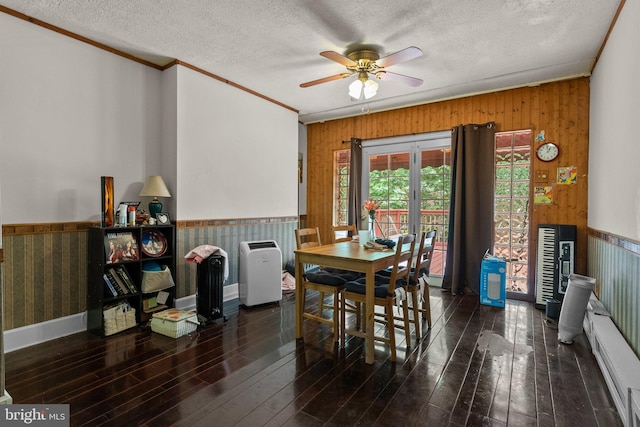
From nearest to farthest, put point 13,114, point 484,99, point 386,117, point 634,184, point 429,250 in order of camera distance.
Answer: point 634,184, point 13,114, point 429,250, point 484,99, point 386,117

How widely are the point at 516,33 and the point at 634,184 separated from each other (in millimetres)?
1656

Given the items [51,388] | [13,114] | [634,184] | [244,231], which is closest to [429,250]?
[634,184]

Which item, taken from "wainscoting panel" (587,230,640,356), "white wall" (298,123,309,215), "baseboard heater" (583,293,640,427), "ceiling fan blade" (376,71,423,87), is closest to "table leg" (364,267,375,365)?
"baseboard heater" (583,293,640,427)

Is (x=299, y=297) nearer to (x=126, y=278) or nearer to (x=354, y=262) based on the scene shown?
(x=354, y=262)

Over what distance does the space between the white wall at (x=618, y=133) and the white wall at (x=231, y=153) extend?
12.6 ft

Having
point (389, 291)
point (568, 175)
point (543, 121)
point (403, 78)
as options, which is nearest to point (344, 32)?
point (403, 78)

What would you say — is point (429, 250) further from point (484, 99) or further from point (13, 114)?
point (13, 114)

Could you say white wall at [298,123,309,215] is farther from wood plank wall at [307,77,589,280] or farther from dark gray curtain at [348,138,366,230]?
wood plank wall at [307,77,589,280]

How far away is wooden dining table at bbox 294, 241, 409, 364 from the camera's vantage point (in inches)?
97.2

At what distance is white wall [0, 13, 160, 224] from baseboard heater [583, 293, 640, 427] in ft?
13.8

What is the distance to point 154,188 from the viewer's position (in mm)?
3377

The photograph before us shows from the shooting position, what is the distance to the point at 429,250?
3.21 m

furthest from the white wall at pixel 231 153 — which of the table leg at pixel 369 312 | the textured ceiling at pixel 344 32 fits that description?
the table leg at pixel 369 312

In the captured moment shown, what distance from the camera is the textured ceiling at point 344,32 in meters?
2.58
